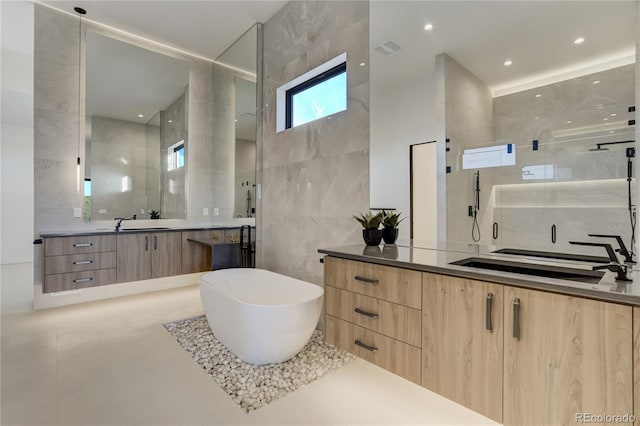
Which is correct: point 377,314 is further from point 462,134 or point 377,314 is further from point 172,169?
point 172,169

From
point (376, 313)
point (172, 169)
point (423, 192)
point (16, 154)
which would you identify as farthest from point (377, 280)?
point (16, 154)

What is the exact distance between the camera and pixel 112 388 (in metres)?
1.93

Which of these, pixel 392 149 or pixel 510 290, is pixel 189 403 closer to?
pixel 510 290

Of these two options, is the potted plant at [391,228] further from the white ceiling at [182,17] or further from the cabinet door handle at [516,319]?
the white ceiling at [182,17]

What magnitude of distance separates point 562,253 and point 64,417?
279 centimetres

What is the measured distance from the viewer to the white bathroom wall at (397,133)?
6.93 feet

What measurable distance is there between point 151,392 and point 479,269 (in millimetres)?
2044

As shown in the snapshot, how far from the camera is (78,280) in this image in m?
3.27

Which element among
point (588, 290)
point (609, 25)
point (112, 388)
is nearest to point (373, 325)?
point (588, 290)

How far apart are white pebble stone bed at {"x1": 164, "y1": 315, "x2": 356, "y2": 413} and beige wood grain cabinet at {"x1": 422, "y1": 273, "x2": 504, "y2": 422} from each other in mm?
905

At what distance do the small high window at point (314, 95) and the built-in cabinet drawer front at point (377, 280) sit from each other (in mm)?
1494

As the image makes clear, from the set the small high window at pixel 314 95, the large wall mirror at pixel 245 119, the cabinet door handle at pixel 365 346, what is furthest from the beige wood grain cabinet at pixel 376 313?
the large wall mirror at pixel 245 119

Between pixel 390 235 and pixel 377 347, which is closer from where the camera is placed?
pixel 377 347

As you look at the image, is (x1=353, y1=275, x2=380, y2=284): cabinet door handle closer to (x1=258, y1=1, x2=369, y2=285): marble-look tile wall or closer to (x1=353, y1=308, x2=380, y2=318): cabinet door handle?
(x1=353, y1=308, x2=380, y2=318): cabinet door handle
